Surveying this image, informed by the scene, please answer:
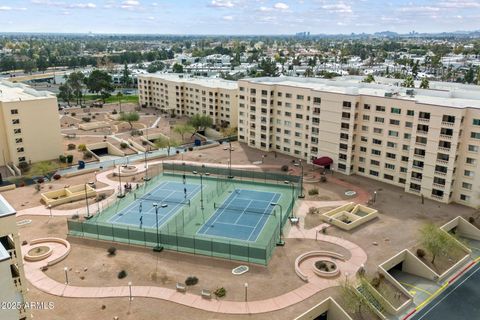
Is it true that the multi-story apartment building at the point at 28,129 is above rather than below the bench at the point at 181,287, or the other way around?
above

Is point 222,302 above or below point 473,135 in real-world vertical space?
below

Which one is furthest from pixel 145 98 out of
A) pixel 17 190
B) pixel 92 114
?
pixel 17 190

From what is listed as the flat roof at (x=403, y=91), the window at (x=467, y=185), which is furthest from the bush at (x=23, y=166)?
the window at (x=467, y=185)

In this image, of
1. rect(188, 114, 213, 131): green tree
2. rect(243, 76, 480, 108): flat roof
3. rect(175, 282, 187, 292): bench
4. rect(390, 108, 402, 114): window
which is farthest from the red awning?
rect(175, 282, 187, 292): bench

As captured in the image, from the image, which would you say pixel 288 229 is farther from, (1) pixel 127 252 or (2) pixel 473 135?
(2) pixel 473 135

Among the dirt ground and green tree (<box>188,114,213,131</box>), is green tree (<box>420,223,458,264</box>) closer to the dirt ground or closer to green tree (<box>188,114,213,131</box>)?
the dirt ground

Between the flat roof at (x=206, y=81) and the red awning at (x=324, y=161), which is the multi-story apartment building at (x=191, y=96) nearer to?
the flat roof at (x=206, y=81)
